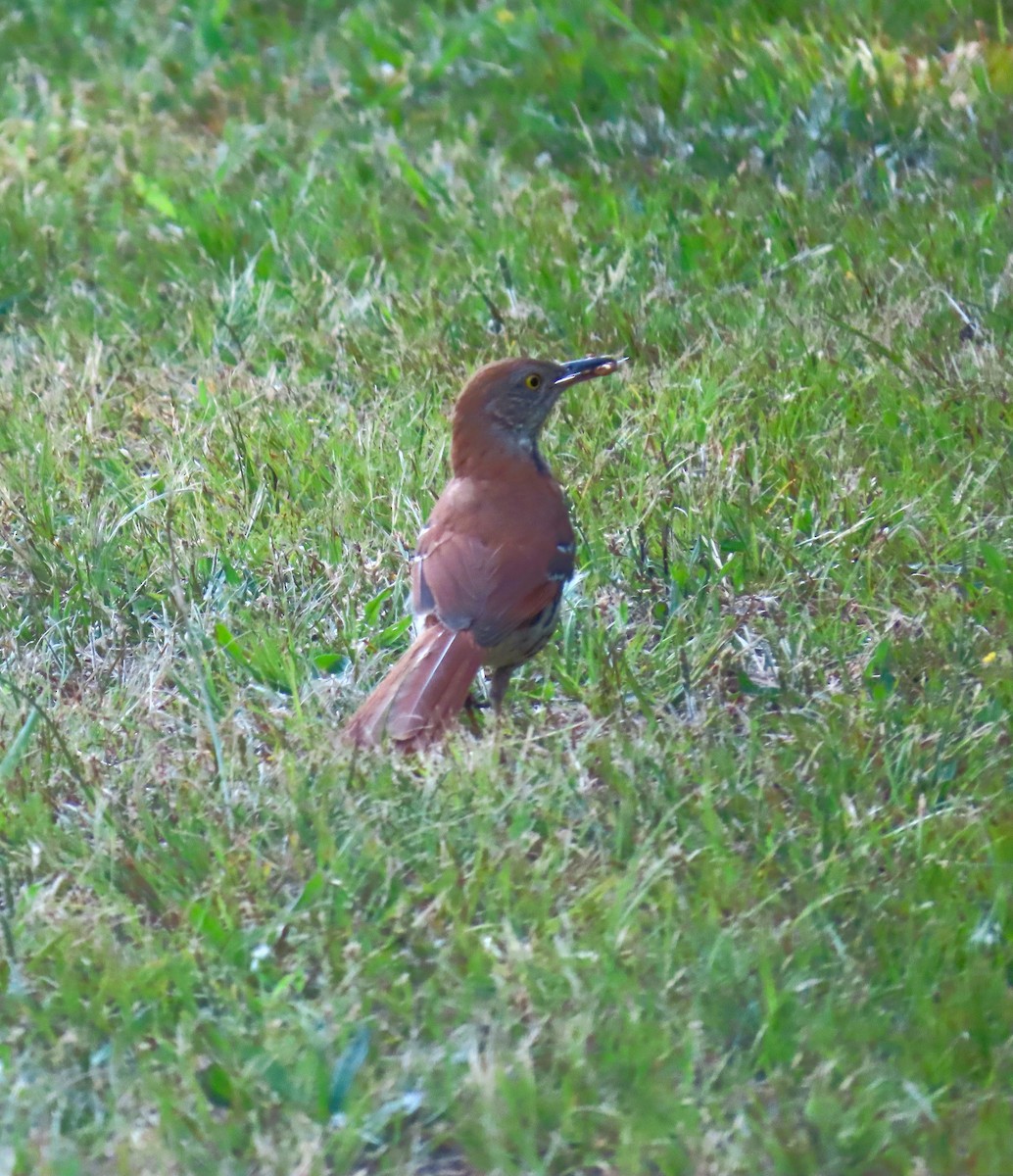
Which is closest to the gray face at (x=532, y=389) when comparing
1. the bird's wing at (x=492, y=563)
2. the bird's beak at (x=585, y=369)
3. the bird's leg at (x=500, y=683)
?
the bird's beak at (x=585, y=369)

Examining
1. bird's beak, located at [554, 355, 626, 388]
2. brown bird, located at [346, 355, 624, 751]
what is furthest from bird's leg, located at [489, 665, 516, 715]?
bird's beak, located at [554, 355, 626, 388]

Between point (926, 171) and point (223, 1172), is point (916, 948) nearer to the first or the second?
point (223, 1172)

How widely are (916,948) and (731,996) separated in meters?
0.33

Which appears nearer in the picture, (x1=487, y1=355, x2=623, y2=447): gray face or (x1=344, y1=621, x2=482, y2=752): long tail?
(x1=344, y1=621, x2=482, y2=752): long tail

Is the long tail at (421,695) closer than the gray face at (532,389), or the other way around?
the long tail at (421,695)

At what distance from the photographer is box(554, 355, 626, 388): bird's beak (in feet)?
15.0

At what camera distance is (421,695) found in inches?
147

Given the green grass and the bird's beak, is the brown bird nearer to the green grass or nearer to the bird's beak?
the bird's beak

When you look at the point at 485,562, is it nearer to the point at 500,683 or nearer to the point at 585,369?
the point at 500,683

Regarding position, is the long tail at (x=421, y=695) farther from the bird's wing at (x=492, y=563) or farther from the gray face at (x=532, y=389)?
the gray face at (x=532, y=389)

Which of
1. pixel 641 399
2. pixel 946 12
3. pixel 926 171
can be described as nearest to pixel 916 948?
pixel 641 399

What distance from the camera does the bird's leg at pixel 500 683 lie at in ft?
13.3

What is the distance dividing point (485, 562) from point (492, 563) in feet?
0.06

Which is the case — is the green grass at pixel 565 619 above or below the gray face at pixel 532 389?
below
